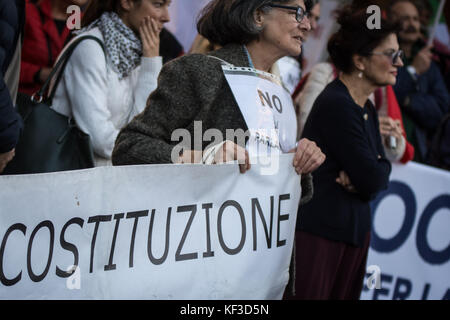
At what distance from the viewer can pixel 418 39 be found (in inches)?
251

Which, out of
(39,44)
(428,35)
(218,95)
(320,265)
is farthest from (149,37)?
(428,35)

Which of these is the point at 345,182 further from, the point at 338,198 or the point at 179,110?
the point at 179,110

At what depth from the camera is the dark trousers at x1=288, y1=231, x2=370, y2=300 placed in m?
3.75

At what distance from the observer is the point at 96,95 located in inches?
140

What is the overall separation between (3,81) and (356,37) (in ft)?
7.30

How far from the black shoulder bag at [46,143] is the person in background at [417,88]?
10.4 feet

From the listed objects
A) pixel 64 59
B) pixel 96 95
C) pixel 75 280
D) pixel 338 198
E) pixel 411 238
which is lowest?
pixel 411 238

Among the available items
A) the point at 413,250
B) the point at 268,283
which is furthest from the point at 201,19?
the point at 413,250

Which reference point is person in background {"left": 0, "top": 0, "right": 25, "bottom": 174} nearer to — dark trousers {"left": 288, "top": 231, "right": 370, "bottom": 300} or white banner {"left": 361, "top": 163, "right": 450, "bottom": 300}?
dark trousers {"left": 288, "top": 231, "right": 370, "bottom": 300}

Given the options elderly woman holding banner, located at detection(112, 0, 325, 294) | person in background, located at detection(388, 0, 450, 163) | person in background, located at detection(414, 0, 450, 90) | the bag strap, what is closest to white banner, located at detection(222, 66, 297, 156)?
elderly woman holding banner, located at detection(112, 0, 325, 294)

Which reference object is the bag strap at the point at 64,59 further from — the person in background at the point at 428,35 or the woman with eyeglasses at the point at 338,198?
the person in background at the point at 428,35

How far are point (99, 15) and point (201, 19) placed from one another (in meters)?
1.09

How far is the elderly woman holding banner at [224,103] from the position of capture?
269 cm

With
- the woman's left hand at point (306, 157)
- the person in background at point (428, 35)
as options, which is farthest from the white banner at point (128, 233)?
the person in background at point (428, 35)
